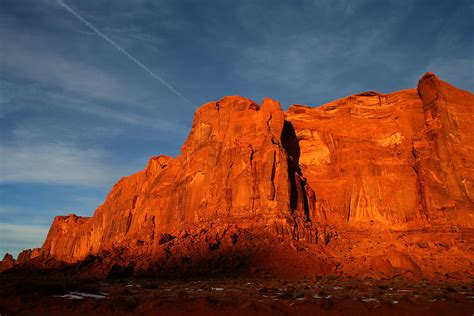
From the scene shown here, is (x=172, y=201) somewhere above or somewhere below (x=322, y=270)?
above

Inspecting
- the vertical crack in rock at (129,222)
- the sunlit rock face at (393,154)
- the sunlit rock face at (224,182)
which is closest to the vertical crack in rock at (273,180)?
the sunlit rock face at (224,182)

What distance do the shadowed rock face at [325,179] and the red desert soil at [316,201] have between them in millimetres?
169

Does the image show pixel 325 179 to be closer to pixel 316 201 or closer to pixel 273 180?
pixel 316 201

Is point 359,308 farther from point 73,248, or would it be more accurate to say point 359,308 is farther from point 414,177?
point 73,248

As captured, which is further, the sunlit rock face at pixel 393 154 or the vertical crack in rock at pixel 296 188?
the sunlit rock face at pixel 393 154

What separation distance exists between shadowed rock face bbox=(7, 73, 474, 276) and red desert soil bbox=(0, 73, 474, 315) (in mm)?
169

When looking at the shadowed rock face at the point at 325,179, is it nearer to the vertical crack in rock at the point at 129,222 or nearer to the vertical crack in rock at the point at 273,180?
the vertical crack in rock at the point at 273,180

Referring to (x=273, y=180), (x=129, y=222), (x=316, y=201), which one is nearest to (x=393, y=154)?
(x=316, y=201)

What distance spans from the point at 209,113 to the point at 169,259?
91.2 ft

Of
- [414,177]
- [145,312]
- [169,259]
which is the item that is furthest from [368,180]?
[145,312]

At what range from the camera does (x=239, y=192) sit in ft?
172

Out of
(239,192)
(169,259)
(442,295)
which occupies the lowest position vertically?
(442,295)

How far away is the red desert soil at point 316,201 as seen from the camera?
1623 inches

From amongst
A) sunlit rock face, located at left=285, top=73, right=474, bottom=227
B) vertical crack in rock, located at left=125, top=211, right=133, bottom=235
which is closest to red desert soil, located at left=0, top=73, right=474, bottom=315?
sunlit rock face, located at left=285, top=73, right=474, bottom=227
